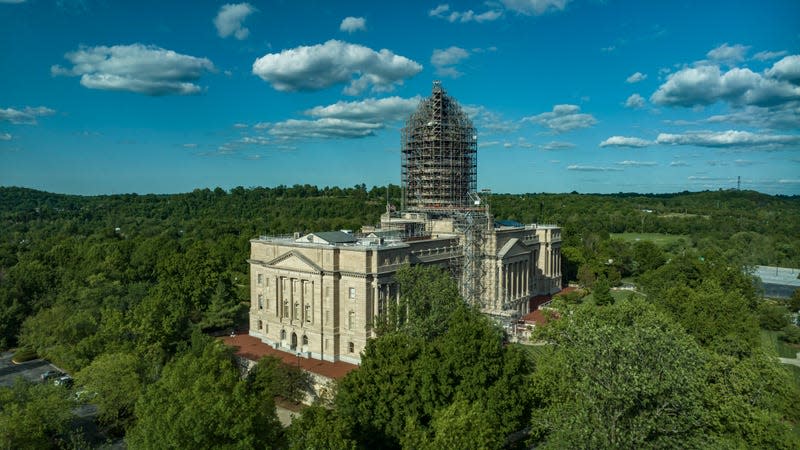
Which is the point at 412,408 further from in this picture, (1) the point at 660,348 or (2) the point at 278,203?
(2) the point at 278,203

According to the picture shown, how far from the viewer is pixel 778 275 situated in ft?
295

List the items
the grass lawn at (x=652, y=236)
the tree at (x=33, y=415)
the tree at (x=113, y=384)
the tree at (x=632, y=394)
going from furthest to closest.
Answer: the grass lawn at (x=652, y=236)
the tree at (x=113, y=384)
the tree at (x=33, y=415)
the tree at (x=632, y=394)

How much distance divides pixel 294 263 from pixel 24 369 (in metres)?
28.5

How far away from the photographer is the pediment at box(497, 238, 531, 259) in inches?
2402

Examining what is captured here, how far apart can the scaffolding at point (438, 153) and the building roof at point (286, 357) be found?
26.6 m

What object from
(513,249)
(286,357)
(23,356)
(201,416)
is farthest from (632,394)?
(23,356)

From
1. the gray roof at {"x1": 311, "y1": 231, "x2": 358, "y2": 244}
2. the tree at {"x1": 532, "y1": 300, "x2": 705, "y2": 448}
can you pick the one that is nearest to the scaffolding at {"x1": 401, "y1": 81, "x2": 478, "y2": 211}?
Result: the gray roof at {"x1": 311, "y1": 231, "x2": 358, "y2": 244}

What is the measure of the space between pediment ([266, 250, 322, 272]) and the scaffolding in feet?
73.7

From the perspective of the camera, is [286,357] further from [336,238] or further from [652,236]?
[652,236]

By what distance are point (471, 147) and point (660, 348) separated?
51.5 metres

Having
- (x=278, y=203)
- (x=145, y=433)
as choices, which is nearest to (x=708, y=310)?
(x=145, y=433)

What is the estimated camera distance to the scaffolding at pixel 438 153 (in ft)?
227

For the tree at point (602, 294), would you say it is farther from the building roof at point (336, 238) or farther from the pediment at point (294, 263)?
the pediment at point (294, 263)

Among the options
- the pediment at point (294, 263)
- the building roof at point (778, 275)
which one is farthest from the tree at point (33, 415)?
the building roof at point (778, 275)
